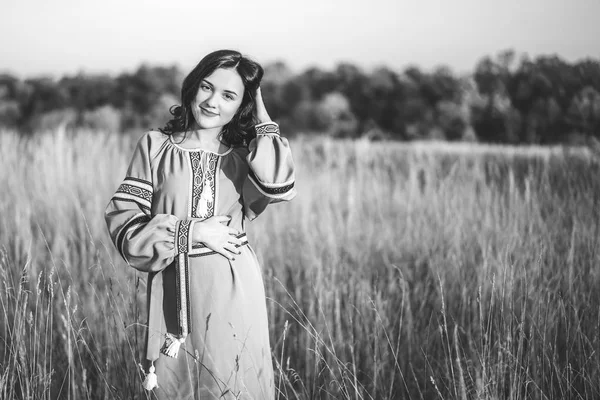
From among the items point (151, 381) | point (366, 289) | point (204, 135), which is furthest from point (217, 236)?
point (366, 289)

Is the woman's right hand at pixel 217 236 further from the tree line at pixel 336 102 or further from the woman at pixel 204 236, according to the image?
the tree line at pixel 336 102

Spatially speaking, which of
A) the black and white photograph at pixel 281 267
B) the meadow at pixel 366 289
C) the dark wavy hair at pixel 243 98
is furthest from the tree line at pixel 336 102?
the dark wavy hair at pixel 243 98

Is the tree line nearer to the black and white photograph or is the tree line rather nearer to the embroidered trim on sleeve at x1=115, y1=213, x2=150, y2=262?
the black and white photograph

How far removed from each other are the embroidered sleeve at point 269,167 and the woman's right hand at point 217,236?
0.42 feet

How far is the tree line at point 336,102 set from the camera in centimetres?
1141

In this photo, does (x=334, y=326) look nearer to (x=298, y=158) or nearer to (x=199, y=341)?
(x=199, y=341)

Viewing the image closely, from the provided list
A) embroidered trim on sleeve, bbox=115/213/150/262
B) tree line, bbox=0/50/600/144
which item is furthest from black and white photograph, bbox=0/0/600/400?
tree line, bbox=0/50/600/144

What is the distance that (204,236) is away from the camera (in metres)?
1.36

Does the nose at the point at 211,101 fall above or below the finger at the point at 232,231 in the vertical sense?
above

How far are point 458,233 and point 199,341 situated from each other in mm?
2183

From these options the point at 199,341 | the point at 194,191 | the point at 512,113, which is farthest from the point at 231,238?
the point at 512,113

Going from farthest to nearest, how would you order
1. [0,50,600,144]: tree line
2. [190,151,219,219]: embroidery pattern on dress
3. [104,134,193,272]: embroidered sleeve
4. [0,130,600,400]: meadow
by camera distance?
[0,50,600,144]: tree line < [0,130,600,400]: meadow < [190,151,219,219]: embroidery pattern on dress < [104,134,193,272]: embroidered sleeve

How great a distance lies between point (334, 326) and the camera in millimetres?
2621

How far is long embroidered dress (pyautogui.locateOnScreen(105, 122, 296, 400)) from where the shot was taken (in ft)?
4.52
